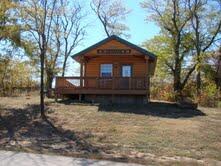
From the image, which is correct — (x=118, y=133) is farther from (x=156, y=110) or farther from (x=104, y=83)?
(x=104, y=83)

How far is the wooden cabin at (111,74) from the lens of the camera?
31.7 metres

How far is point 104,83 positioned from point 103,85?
158 mm

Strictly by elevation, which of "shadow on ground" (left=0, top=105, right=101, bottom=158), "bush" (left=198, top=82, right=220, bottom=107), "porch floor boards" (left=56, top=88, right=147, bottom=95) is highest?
"porch floor boards" (left=56, top=88, right=147, bottom=95)

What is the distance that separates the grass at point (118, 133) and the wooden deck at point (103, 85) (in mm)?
2530

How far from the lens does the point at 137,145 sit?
55.2ft

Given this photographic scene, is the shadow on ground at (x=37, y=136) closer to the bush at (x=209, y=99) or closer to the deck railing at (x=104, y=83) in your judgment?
the deck railing at (x=104, y=83)

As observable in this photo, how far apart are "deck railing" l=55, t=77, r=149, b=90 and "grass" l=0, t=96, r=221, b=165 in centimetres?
278

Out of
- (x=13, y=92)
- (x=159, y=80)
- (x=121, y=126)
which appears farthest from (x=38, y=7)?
(x=159, y=80)

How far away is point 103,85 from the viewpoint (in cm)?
3216

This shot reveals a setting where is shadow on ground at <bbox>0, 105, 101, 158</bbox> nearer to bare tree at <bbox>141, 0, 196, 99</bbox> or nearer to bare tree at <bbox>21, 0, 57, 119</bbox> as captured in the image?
bare tree at <bbox>21, 0, 57, 119</bbox>

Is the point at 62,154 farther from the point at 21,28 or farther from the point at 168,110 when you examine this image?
the point at 21,28

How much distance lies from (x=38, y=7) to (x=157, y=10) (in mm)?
29176

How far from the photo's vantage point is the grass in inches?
605

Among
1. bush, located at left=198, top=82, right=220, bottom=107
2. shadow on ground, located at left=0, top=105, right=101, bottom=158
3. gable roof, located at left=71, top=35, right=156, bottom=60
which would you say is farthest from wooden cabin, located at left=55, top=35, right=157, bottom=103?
bush, located at left=198, top=82, right=220, bottom=107
